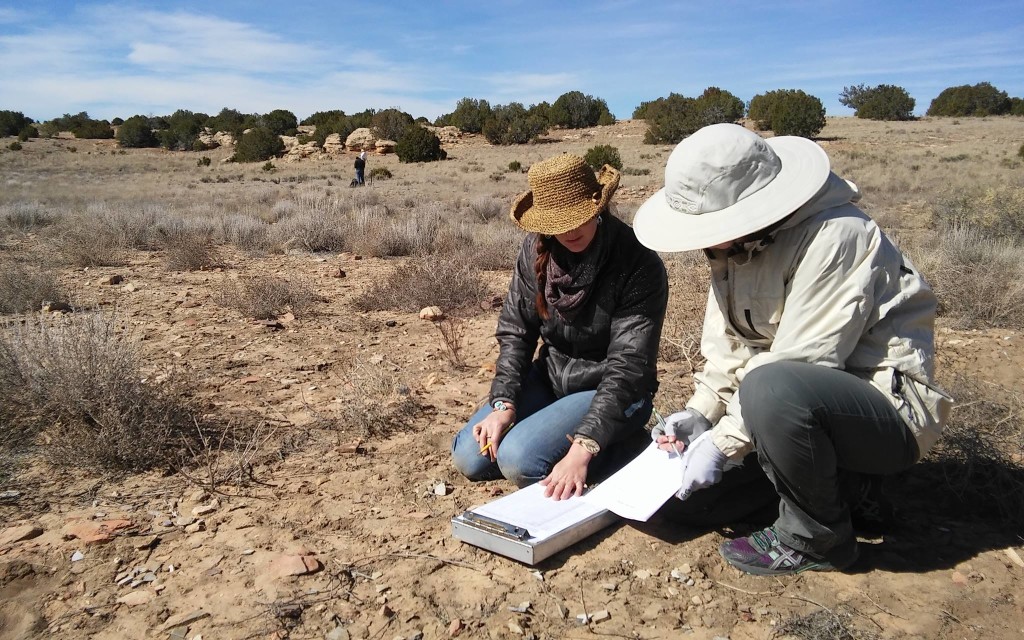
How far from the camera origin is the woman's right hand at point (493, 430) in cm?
275

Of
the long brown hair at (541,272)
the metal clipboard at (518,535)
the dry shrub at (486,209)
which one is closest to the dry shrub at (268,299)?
the long brown hair at (541,272)

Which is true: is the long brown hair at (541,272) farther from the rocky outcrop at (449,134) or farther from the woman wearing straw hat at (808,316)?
the rocky outcrop at (449,134)

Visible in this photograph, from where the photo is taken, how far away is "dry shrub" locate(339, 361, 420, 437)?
3.35m

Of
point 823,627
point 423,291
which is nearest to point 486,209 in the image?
point 423,291

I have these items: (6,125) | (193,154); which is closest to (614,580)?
(193,154)

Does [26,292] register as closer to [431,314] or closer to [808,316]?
[431,314]

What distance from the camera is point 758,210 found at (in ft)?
6.15

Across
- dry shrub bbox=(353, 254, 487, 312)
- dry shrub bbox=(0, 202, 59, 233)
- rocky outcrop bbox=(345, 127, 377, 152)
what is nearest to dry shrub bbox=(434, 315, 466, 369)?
dry shrub bbox=(353, 254, 487, 312)

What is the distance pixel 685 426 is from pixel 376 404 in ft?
5.52

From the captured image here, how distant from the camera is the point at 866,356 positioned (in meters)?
1.98

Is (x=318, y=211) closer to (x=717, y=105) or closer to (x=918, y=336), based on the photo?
(x=918, y=336)

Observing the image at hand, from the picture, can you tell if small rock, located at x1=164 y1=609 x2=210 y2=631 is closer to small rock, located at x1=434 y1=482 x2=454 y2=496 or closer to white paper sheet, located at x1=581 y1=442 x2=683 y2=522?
small rock, located at x1=434 y1=482 x2=454 y2=496

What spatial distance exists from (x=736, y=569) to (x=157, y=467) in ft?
7.43

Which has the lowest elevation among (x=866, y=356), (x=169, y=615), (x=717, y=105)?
(x=169, y=615)
